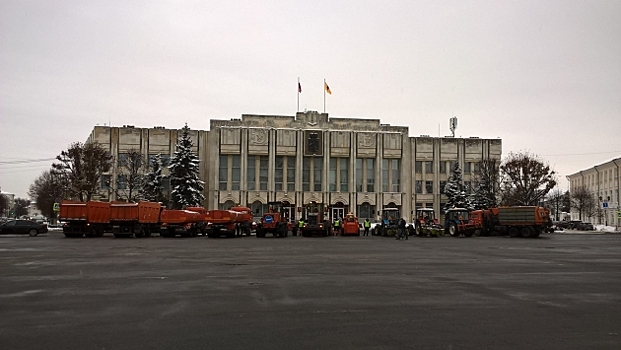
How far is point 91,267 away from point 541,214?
3631cm

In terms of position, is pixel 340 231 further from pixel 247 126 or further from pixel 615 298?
pixel 615 298

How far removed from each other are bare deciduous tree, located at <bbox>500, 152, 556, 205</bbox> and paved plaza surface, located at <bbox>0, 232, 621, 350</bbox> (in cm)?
4956

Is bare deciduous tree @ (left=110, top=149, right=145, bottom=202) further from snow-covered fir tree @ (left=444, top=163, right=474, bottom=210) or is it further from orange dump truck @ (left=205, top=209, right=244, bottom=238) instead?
snow-covered fir tree @ (left=444, top=163, right=474, bottom=210)

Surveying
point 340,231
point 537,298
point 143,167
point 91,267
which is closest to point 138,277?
point 91,267

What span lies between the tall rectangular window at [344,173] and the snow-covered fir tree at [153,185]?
25.9 meters

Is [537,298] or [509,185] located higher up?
[509,185]

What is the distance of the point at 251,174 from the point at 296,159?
6849mm

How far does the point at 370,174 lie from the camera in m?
77.4

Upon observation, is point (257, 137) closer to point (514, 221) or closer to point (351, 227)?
point (351, 227)

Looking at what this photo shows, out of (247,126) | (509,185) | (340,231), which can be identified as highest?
(247,126)

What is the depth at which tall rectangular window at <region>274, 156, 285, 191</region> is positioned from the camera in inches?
2948

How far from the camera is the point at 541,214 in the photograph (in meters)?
42.2

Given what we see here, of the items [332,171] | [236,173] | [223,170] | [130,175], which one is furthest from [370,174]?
[130,175]

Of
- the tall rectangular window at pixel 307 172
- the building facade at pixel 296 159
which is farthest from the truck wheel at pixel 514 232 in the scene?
the tall rectangular window at pixel 307 172
